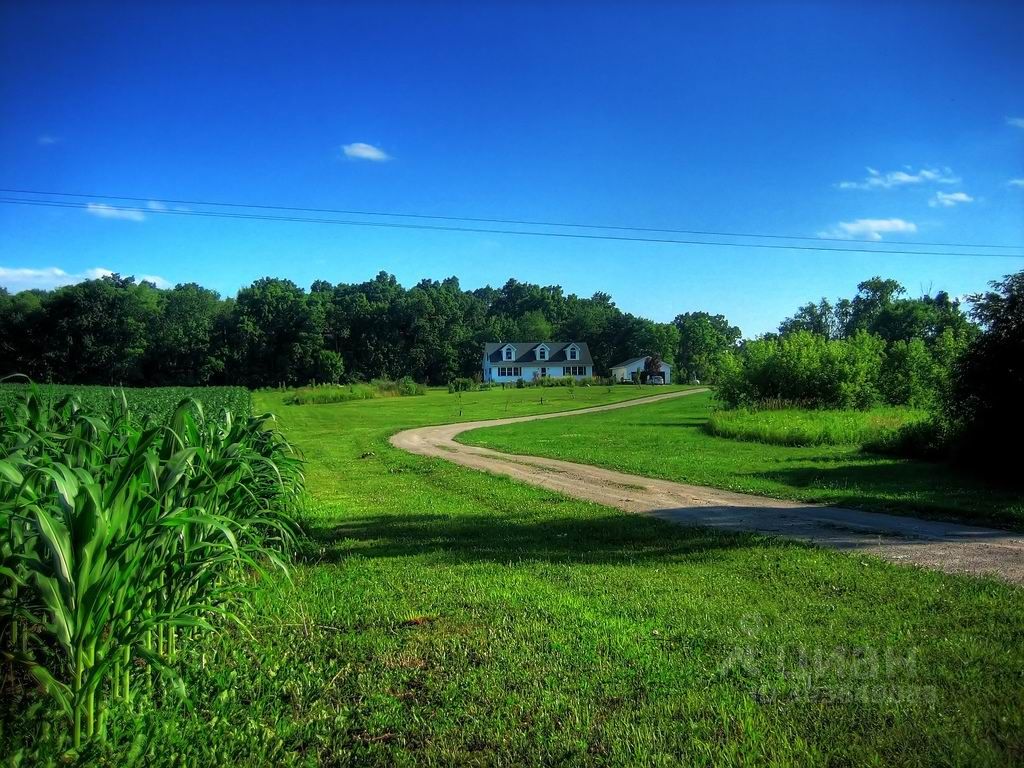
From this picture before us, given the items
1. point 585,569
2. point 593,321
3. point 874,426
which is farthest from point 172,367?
point 585,569

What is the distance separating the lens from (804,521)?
8734 millimetres

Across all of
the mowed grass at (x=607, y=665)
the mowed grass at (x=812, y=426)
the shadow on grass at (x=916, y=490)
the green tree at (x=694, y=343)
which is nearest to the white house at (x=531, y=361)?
the green tree at (x=694, y=343)

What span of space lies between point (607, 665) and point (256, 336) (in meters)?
80.6

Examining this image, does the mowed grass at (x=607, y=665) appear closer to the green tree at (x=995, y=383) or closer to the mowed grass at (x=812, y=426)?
the green tree at (x=995, y=383)

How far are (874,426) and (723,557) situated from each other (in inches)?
586

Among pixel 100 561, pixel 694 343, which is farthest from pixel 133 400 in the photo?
pixel 694 343

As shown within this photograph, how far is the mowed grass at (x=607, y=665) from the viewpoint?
10.3 feet

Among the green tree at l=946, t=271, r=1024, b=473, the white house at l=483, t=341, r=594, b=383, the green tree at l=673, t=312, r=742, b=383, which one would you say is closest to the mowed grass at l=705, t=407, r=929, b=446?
the green tree at l=946, t=271, r=1024, b=473

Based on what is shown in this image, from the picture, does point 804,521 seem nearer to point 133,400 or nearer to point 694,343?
point 133,400

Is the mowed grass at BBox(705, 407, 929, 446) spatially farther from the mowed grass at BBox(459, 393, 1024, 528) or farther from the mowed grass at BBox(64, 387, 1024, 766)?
the mowed grass at BBox(64, 387, 1024, 766)

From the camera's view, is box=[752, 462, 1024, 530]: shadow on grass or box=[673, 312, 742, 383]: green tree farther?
box=[673, 312, 742, 383]: green tree

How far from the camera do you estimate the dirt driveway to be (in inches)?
263

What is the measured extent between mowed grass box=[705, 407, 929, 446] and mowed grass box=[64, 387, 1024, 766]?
44.6 feet

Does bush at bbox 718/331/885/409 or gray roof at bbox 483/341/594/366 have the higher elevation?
gray roof at bbox 483/341/594/366
